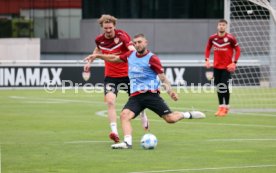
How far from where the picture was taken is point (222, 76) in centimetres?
2302

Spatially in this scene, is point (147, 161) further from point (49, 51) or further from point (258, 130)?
point (49, 51)

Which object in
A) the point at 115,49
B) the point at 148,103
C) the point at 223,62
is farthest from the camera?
the point at 223,62

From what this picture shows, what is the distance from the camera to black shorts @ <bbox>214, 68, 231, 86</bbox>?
22906mm

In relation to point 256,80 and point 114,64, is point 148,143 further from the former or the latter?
point 256,80

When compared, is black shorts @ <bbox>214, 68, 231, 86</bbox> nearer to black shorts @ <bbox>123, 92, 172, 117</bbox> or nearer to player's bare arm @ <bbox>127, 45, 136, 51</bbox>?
player's bare arm @ <bbox>127, 45, 136, 51</bbox>

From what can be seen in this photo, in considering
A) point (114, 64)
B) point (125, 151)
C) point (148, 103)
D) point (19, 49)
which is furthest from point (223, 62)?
point (19, 49)

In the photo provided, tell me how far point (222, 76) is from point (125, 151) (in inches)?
333

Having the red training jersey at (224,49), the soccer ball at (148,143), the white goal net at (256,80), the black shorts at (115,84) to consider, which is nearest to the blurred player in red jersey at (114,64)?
the black shorts at (115,84)

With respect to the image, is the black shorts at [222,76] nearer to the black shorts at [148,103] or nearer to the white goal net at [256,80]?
the white goal net at [256,80]

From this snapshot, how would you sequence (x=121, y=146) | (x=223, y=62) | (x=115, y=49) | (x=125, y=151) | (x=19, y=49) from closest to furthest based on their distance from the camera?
(x=125, y=151) < (x=121, y=146) < (x=115, y=49) < (x=223, y=62) < (x=19, y=49)

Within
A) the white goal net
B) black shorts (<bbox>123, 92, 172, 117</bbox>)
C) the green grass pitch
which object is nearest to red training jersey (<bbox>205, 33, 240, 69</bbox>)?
the white goal net

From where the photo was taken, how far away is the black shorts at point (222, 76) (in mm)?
22906

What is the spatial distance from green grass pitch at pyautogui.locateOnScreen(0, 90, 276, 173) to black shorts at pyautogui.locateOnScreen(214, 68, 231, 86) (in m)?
0.85

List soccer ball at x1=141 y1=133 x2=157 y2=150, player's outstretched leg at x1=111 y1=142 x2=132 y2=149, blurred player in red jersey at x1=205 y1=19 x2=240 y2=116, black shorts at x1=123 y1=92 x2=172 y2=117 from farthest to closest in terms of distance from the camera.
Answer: blurred player in red jersey at x1=205 y1=19 x2=240 y2=116 → black shorts at x1=123 y1=92 x2=172 y2=117 → player's outstretched leg at x1=111 y1=142 x2=132 y2=149 → soccer ball at x1=141 y1=133 x2=157 y2=150
